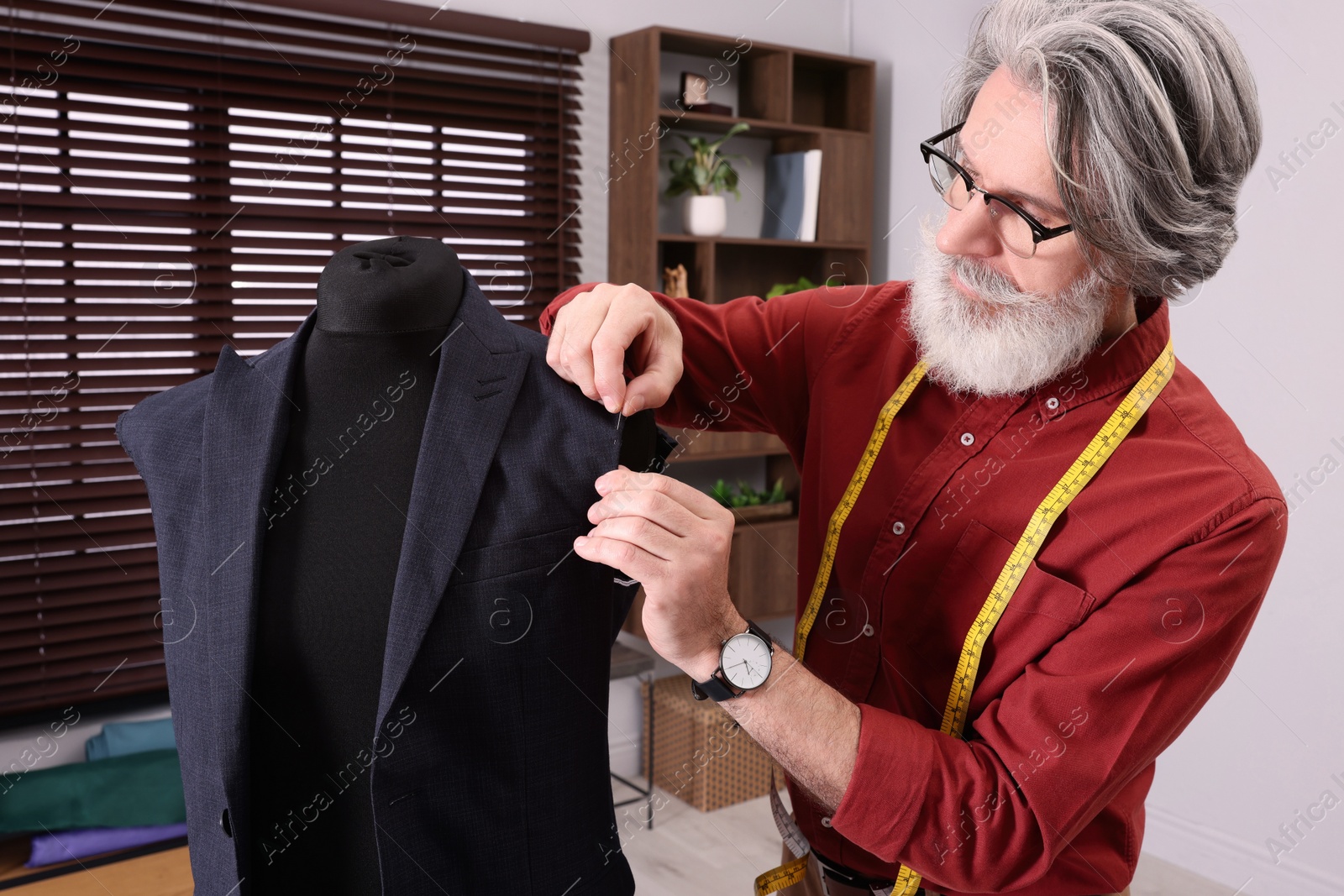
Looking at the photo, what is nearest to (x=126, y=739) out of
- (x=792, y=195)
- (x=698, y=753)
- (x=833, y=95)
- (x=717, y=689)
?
(x=698, y=753)

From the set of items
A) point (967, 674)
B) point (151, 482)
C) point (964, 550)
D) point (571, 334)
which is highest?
point (571, 334)

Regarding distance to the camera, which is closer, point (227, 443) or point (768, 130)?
point (227, 443)

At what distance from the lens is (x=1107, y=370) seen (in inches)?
54.8

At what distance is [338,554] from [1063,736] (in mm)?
866

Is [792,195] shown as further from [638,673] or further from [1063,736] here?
[1063,736]

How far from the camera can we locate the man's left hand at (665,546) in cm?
102

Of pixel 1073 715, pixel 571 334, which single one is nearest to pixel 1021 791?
pixel 1073 715

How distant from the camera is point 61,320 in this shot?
2807 mm

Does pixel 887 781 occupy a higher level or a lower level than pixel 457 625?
lower

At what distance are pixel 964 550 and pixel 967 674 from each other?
0.17m

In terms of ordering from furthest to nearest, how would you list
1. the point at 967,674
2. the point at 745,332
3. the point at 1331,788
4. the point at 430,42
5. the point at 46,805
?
the point at 430,42
the point at 1331,788
the point at 46,805
the point at 745,332
the point at 967,674

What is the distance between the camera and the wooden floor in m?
2.31

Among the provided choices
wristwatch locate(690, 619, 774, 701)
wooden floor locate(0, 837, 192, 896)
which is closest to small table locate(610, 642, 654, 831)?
wooden floor locate(0, 837, 192, 896)

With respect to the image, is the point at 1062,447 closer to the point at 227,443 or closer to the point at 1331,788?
the point at 227,443
